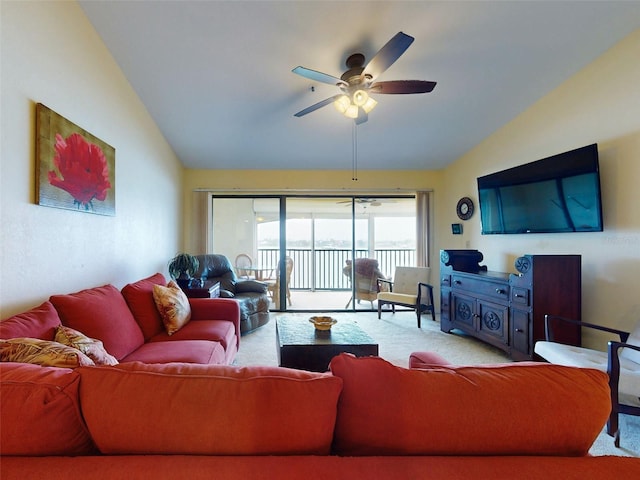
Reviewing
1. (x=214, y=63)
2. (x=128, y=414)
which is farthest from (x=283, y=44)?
(x=128, y=414)

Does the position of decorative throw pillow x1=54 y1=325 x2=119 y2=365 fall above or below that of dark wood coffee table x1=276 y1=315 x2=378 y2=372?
above

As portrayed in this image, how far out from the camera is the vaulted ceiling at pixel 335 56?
6.88ft

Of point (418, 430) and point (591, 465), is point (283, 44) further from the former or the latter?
point (591, 465)

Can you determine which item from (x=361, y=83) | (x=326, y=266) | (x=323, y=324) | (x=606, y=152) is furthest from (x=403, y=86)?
(x=326, y=266)

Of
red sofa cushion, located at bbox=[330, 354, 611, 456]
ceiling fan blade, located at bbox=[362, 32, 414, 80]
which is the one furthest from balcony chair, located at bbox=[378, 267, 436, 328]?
red sofa cushion, located at bbox=[330, 354, 611, 456]

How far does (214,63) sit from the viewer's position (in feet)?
8.46

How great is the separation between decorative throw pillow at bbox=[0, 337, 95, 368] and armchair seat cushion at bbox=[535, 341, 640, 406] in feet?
8.62

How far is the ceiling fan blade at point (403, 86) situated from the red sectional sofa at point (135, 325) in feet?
7.47

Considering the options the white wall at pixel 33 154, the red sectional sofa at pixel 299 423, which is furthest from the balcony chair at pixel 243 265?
the red sectional sofa at pixel 299 423

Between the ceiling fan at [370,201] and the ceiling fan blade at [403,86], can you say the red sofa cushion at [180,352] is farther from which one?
the ceiling fan at [370,201]

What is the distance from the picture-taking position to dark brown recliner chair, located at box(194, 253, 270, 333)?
366 centimetres

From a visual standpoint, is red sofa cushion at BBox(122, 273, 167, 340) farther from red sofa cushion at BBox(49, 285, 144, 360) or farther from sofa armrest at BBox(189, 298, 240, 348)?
sofa armrest at BBox(189, 298, 240, 348)

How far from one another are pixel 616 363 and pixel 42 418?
8.50ft

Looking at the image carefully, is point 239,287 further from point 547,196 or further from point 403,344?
point 547,196
